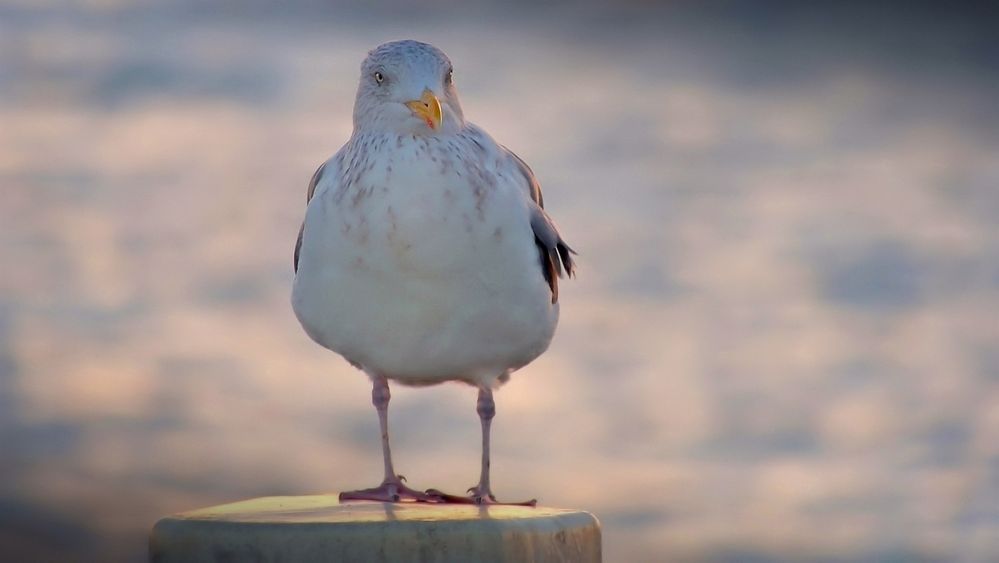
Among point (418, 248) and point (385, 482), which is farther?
point (385, 482)

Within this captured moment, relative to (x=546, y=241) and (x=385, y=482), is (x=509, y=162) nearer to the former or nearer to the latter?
(x=546, y=241)

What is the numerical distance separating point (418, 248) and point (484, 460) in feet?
5.68

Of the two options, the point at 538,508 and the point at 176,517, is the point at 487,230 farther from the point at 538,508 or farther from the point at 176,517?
the point at 176,517

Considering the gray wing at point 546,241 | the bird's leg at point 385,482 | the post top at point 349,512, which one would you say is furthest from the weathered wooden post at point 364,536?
the gray wing at point 546,241

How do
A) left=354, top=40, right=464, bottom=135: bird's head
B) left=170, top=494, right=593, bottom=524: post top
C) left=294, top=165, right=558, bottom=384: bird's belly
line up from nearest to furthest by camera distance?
left=170, top=494, right=593, bottom=524: post top < left=294, top=165, right=558, bottom=384: bird's belly < left=354, top=40, right=464, bottom=135: bird's head

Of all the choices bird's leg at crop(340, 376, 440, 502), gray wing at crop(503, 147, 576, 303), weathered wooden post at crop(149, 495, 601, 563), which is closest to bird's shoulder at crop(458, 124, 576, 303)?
gray wing at crop(503, 147, 576, 303)

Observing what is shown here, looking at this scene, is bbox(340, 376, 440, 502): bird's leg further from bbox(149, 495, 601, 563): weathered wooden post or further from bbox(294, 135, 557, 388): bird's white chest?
bbox(149, 495, 601, 563): weathered wooden post

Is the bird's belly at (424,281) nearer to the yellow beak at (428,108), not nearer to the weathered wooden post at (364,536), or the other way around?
the yellow beak at (428,108)

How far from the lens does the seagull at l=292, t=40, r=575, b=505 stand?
30.3 ft

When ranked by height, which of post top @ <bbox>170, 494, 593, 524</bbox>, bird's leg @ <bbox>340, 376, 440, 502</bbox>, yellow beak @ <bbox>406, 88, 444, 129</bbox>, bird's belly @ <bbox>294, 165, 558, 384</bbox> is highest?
yellow beak @ <bbox>406, 88, 444, 129</bbox>

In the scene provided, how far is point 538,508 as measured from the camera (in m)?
8.70

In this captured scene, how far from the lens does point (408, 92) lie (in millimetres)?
9469

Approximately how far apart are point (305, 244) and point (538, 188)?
5.74 feet

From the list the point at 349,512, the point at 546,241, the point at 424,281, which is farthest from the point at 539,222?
the point at 349,512
